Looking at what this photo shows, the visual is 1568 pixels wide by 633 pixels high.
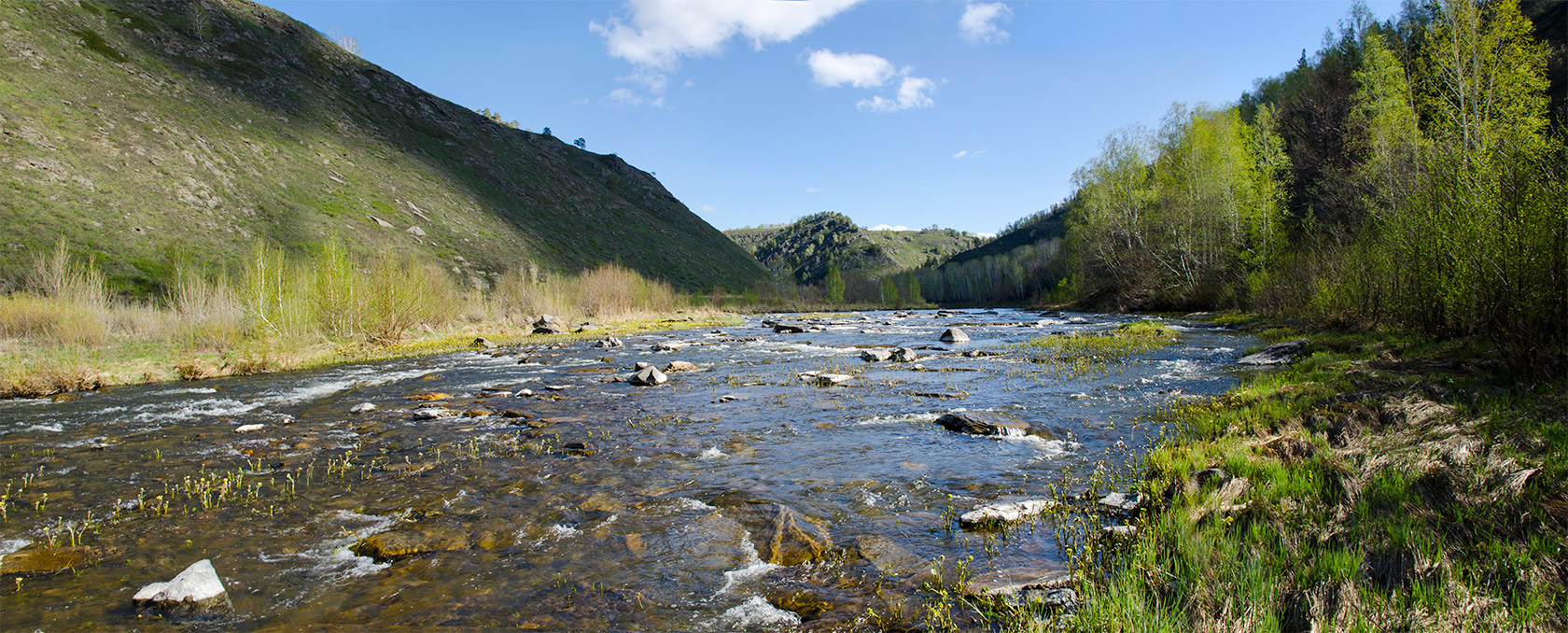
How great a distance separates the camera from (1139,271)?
42188 mm

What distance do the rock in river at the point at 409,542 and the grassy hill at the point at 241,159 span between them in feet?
135

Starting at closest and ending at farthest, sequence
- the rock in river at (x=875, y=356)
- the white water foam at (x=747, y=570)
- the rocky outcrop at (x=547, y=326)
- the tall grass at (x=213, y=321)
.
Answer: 1. the white water foam at (x=747, y=570)
2. the tall grass at (x=213, y=321)
3. the rock in river at (x=875, y=356)
4. the rocky outcrop at (x=547, y=326)

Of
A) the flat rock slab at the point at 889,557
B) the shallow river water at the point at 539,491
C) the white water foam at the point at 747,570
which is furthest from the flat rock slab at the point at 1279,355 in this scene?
the white water foam at the point at 747,570

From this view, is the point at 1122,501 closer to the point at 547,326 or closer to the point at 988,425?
the point at 988,425

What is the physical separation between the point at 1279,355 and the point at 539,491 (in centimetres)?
1524

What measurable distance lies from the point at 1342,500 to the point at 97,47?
256 ft

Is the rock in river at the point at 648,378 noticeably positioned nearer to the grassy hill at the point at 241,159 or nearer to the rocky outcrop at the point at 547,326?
the rocky outcrop at the point at 547,326

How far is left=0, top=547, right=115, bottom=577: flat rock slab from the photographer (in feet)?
15.6

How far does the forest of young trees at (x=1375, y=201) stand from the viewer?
25.3 feet

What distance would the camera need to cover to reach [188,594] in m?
4.15

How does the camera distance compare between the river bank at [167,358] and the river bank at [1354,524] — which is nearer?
the river bank at [1354,524]

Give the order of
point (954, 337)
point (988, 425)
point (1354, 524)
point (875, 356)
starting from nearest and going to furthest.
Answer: point (1354, 524) < point (988, 425) < point (875, 356) < point (954, 337)

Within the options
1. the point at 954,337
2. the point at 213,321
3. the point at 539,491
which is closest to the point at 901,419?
the point at 539,491

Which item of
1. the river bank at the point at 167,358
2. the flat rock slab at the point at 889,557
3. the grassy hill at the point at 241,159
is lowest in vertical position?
the flat rock slab at the point at 889,557
